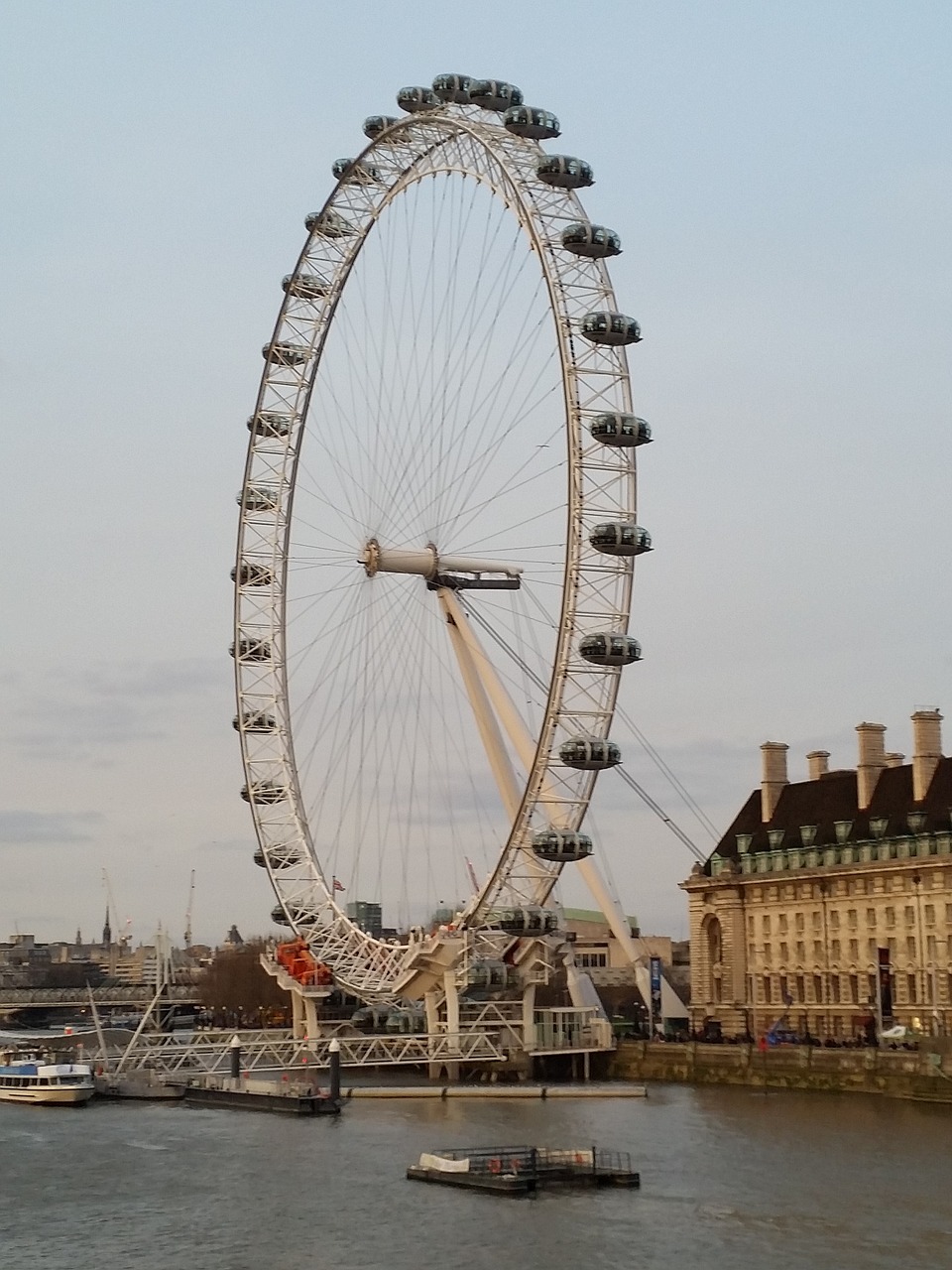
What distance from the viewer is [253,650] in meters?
76.6

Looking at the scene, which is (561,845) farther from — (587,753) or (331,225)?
(331,225)

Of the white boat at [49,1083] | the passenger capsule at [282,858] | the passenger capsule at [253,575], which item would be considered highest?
the passenger capsule at [253,575]

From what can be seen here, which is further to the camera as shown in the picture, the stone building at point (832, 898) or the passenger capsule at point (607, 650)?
the stone building at point (832, 898)

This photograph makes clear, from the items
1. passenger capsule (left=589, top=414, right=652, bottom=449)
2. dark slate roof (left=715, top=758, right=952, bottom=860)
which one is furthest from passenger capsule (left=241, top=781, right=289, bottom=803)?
passenger capsule (left=589, top=414, right=652, bottom=449)

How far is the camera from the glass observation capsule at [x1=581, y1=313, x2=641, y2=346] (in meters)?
61.3

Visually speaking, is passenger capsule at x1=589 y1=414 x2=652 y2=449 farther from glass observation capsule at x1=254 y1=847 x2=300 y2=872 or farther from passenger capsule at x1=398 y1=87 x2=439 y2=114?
glass observation capsule at x1=254 y1=847 x2=300 y2=872

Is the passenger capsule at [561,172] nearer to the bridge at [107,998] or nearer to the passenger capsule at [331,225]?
the passenger capsule at [331,225]

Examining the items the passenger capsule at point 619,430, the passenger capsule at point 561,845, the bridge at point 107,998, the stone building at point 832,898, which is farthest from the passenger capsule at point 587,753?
the bridge at point 107,998

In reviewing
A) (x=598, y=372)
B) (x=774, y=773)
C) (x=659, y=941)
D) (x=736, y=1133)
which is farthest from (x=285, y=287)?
(x=659, y=941)

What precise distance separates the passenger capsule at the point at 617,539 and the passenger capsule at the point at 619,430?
239cm

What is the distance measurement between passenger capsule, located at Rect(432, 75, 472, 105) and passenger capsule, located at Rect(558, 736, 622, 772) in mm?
19585

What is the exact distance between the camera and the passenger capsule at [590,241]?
6141 cm

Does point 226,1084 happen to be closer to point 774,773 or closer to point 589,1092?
point 589,1092

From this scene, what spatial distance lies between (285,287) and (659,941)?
85.0 m
